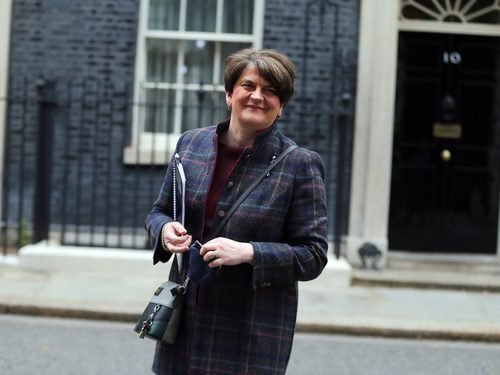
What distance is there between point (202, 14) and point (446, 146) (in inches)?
119

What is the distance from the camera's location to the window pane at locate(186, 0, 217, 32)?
9453mm

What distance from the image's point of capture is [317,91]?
9320mm

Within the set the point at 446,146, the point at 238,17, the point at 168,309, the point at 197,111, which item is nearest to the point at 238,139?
the point at 168,309

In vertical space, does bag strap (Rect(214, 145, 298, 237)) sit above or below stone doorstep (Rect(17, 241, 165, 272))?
above

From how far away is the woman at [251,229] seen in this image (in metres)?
2.77

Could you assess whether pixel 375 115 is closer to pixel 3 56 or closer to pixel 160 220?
pixel 3 56

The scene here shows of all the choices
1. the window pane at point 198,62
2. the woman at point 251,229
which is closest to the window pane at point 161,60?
the window pane at point 198,62

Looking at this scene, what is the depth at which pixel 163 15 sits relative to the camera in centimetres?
947

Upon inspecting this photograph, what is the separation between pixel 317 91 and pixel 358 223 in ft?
4.87

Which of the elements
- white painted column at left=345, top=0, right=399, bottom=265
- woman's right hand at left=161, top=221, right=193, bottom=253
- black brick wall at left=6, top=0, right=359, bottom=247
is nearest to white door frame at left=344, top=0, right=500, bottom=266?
white painted column at left=345, top=0, right=399, bottom=265

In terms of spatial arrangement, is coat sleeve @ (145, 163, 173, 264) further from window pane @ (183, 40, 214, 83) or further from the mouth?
window pane @ (183, 40, 214, 83)

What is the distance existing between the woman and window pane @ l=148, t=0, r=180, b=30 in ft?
22.3

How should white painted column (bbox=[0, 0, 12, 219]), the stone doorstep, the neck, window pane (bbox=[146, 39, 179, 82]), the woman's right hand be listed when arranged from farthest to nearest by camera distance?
window pane (bbox=[146, 39, 179, 82]) < white painted column (bbox=[0, 0, 12, 219]) < the stone doorstep < the neck < the woman's right hand

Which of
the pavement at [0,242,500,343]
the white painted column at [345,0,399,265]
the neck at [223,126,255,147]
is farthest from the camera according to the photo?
the white painted column at [345,0,399,265]
